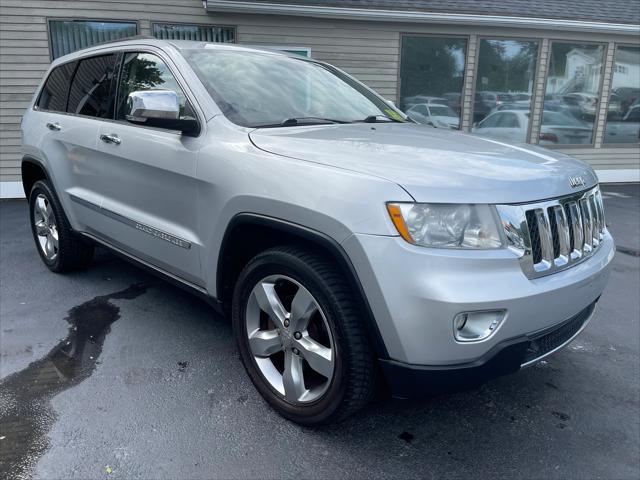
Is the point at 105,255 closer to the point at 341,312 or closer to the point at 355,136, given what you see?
the point at 355,136

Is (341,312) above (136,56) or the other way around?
the other way around

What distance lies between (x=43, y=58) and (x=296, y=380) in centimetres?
793

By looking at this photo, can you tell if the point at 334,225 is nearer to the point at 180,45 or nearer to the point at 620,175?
the point at 180,45

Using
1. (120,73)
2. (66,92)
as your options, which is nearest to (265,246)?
(120,73)

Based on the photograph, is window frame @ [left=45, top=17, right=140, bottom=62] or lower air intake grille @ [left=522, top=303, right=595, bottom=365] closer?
lower air intake grille @ [left=522, top=303, right=595, bottom=365]

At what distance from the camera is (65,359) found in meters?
3.21

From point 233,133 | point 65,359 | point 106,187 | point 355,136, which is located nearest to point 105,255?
point 106,187

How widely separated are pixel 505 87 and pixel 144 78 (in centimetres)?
874

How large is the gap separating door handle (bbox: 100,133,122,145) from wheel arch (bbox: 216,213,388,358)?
4.13ft

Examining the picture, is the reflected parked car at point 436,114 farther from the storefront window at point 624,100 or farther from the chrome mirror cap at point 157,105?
the chrome mirror cap at point 157,105

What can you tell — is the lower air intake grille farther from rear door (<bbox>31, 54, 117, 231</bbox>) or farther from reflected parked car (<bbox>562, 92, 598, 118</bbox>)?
reflected parked car (<bbox>562, 92, 598, 118</bbox>)

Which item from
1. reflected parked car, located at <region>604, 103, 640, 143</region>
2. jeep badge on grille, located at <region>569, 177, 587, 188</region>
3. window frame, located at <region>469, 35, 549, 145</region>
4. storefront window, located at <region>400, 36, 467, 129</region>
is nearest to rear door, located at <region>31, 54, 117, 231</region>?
jeep badge on grille, located at <region>569, 177, 587, 188</region>

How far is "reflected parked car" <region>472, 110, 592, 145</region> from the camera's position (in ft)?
34.8

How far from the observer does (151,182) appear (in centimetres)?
313
